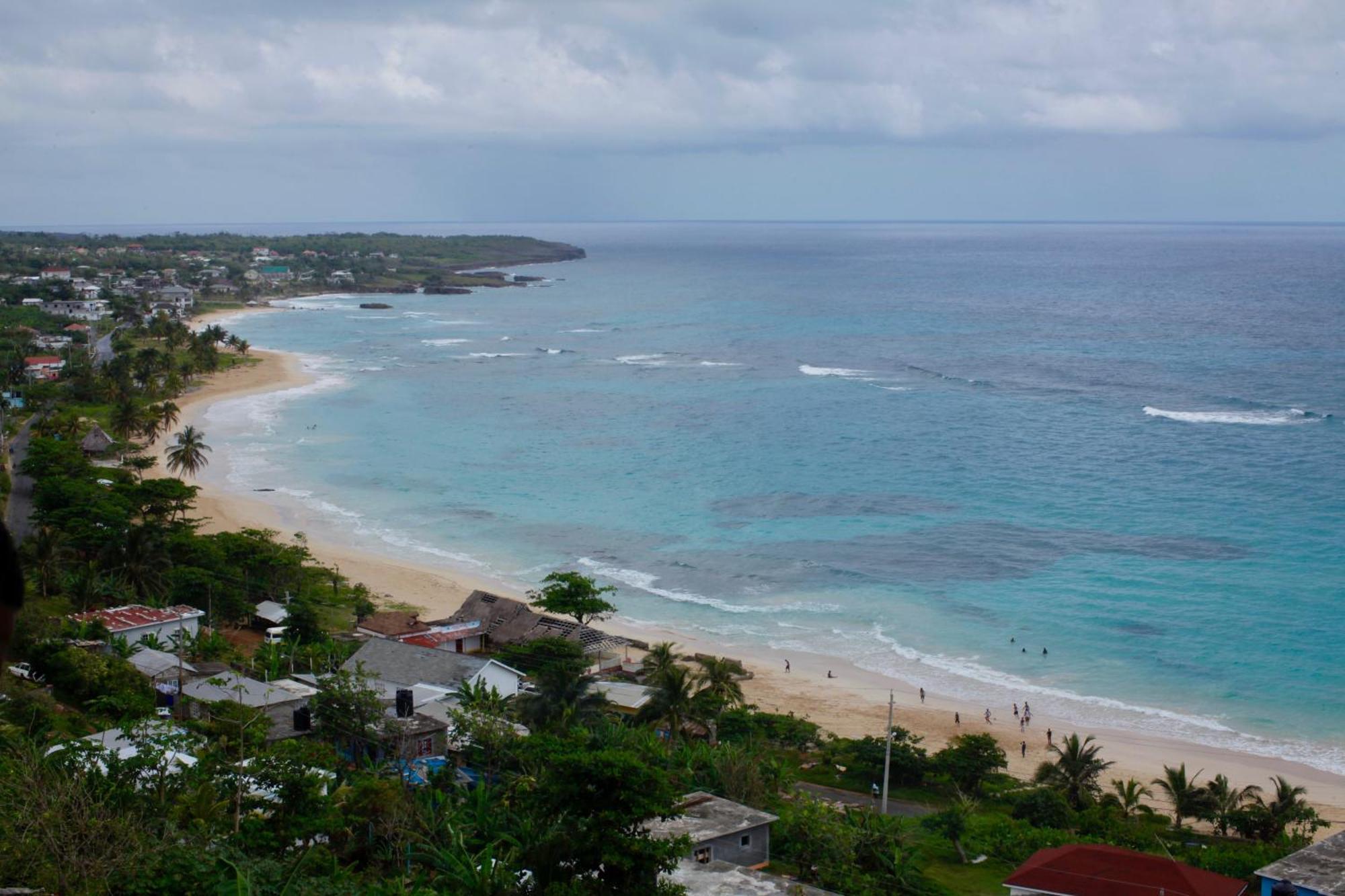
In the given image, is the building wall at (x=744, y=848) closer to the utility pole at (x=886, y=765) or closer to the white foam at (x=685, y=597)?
the utility pole at (x=886, y=765)

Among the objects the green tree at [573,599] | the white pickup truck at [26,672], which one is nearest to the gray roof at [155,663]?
the white pickup truck at [26,672]

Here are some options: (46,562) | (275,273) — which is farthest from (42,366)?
(275,273)

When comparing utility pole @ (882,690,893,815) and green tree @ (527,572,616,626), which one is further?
green tree @ (527,572,616,626)

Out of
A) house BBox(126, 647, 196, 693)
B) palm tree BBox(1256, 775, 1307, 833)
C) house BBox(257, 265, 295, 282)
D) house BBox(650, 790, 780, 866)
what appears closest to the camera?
house BBox(650, 790, 780, 866)

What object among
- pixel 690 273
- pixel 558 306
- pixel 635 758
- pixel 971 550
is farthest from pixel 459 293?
pixel 635 758

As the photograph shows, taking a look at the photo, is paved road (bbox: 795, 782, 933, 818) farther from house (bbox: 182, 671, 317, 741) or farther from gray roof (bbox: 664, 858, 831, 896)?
house (bbox: 182, 671, 317, 741)

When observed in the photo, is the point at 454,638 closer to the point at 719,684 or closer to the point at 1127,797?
the point at 719,684

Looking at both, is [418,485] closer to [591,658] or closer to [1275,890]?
[591,658]

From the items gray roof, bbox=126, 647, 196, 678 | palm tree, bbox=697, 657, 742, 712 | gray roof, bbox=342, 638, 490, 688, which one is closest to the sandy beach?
palm tree, bbox=697, 657, 742, 712
